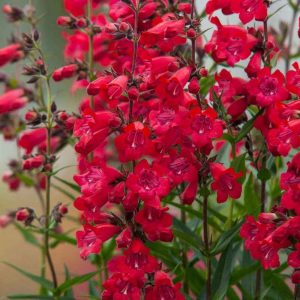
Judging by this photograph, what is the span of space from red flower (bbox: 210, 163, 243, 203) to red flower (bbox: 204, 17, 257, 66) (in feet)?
0.51

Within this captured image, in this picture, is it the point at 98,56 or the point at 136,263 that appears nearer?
the point at 136,263

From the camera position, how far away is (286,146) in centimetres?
90

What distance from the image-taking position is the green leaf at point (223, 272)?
3.35 ft

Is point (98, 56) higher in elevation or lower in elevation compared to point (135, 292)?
higher

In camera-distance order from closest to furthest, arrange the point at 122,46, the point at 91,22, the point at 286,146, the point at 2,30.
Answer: the point at 286,146 → the point at 122,46 → the point at 91,22 → the point at 2,30

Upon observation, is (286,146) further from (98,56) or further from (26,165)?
(98,56)

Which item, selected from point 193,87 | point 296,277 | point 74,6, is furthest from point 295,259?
point 74,6

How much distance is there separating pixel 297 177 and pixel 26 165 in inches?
19.2

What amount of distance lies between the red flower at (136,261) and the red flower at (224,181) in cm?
12

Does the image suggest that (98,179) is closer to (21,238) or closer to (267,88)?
(267,88)

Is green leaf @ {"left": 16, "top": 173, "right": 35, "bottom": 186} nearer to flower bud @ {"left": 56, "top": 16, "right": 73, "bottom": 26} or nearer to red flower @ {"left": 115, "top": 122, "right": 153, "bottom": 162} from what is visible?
flower bud @ {"left": 56, "top": 16, "right": 73, "bottom": 26}

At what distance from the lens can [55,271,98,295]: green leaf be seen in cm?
112

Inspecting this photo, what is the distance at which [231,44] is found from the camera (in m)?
1.01

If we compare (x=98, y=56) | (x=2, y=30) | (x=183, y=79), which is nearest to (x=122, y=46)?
(x=183, y=79)
